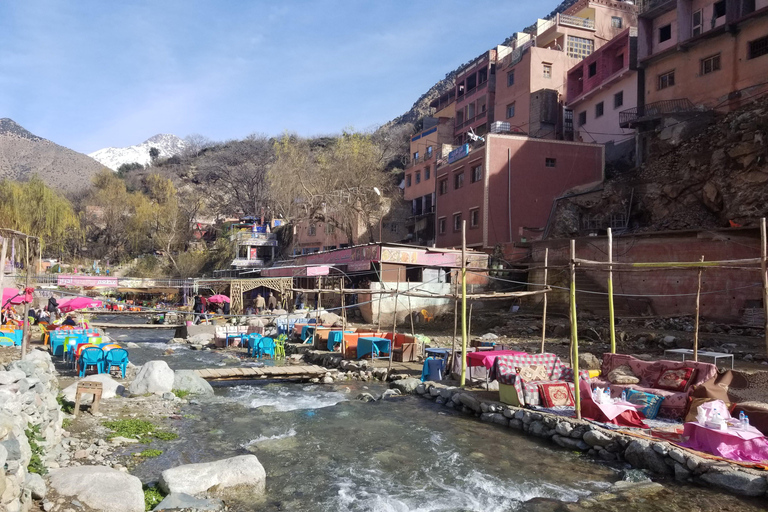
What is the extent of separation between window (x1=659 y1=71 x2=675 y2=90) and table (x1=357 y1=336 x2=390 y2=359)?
2265cm

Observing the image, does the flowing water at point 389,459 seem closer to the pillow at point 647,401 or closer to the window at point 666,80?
the pillow at point 647,401

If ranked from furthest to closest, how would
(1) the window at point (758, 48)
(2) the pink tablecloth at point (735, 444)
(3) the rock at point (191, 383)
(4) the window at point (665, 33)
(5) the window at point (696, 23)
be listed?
(4) the window at point (665, 33), (5) the window at point (696, 23), (1) the window at point (758, 48), (3) the rock at point (191, 383), (2) the pink tablecloth at point (735, 444)

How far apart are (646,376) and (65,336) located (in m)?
16.3

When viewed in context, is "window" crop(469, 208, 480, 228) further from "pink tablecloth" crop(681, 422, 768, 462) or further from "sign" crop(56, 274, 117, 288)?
"pink tablecloth" crop(681, 422, 768, 462)

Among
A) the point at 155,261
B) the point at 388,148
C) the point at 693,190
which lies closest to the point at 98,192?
the point at 155,261

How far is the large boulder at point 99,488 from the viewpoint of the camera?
6.11m

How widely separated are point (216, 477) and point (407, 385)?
7784 mm

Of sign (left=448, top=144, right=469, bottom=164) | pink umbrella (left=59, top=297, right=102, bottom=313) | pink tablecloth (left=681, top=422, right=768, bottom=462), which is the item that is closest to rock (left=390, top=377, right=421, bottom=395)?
pink tablecloth (left=681, top=422, right=768, bottom=462)

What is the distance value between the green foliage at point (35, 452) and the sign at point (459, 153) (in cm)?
3100

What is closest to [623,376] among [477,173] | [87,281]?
[477,173]

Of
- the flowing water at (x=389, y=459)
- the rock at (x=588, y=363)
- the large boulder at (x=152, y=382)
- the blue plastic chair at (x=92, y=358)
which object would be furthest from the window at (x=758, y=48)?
the blue plastic chair at (x=92, y=358)

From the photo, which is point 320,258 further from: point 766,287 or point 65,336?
point 766,287

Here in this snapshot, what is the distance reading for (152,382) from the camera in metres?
13.1

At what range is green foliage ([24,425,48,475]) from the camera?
641cm
